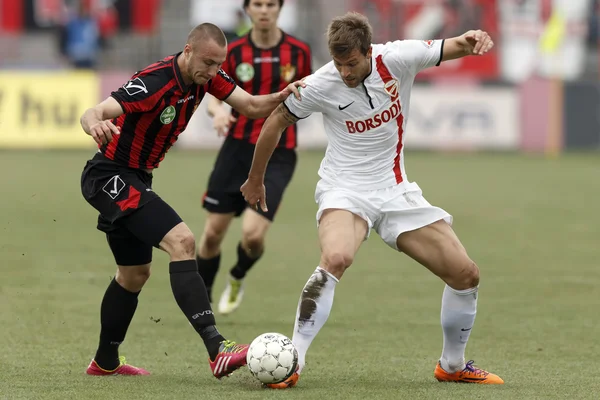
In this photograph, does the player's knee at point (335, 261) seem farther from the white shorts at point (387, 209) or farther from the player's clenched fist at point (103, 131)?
the player's clenched fist at point (103, 131)

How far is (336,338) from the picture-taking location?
7.53 m

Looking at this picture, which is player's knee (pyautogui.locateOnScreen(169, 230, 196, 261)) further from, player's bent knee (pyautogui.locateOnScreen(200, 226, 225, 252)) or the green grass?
player's bent knee (pyautogui.locateOnScreen(200, 226, 225, 252))

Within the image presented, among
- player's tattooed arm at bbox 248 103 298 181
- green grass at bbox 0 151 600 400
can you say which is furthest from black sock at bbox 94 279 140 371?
player's tattooed arm at bbox 248 103 298 181

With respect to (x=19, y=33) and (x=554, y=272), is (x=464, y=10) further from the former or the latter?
(x=554, y=272)

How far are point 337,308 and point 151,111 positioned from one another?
3227 millimetres

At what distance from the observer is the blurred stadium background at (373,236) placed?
6.53 meters

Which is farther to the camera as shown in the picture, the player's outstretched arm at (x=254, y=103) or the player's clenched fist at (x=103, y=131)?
the player's outstretched arm at (x=254, y=103)

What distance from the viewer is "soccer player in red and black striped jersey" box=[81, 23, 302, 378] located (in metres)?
5.82

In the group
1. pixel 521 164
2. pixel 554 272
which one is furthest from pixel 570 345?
pixel 521 164

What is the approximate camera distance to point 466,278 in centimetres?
609

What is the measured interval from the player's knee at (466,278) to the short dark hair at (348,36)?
124 cm

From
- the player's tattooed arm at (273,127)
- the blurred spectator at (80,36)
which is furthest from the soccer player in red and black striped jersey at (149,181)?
the blurred spectator at (80,36)

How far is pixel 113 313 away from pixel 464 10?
22.5 meters

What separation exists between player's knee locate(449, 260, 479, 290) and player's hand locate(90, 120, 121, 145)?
1929 mm
